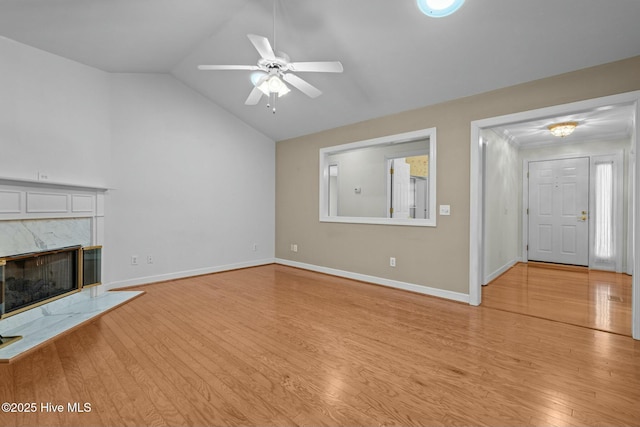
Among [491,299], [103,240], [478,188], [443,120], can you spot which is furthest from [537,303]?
[103,240]

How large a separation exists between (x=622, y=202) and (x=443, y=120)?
431 centimetres

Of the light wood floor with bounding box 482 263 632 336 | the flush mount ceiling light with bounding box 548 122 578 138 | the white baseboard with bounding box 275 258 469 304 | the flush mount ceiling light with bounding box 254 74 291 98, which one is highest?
the flush mount ceiling light with bounding box 548 122 578 138

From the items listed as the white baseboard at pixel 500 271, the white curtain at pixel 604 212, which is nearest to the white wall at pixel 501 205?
the white baseboard at pixel 500 271

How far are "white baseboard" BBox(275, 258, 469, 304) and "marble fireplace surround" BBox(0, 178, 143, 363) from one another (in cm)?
271

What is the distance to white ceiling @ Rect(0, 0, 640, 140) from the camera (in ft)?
8.29

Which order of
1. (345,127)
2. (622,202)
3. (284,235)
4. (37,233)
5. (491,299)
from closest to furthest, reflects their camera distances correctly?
1. (37,233)
2. (491,299)
3. (345,127)
4. (622,202)
5. (284,235)

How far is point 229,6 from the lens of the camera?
10.3 feet

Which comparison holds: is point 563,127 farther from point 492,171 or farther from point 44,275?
point 44,275

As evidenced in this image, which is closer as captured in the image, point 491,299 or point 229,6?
point 229,6

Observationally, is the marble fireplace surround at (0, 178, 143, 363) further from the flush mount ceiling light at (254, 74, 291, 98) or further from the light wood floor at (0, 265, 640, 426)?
the flush mount ceiling light at (254, 74, 291, 98)

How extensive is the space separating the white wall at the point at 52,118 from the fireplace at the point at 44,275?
86 centimetres

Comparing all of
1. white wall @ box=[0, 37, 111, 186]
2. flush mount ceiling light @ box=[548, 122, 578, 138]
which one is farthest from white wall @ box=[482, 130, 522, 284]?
white wall @ box=[0, 37, 111, 186]

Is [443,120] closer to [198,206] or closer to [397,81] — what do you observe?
[397,81]

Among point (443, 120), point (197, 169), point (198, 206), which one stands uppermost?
point (443, 120)
